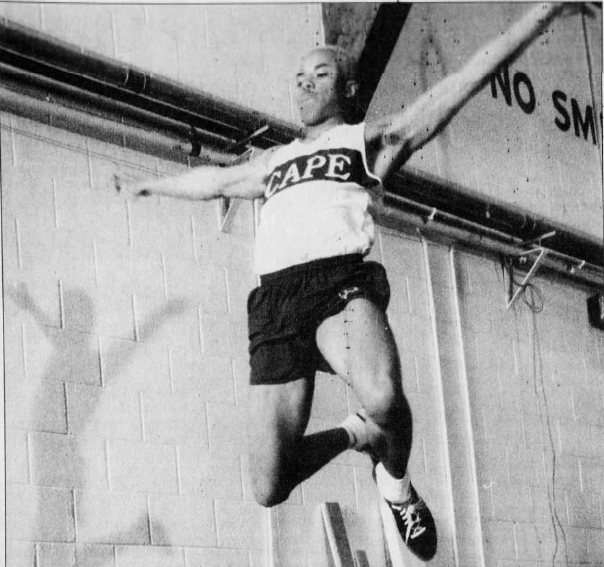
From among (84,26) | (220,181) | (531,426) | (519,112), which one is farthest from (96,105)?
(531,426)

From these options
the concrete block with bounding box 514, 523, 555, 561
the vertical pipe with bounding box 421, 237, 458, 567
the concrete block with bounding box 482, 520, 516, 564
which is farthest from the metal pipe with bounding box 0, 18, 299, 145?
the concrete block with bounding box 514, 523, 555, 561

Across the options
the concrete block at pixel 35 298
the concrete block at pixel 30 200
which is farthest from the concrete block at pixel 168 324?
the concrete block at pixel 30 200

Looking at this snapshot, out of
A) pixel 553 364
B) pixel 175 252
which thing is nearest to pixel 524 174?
pixel 553 364

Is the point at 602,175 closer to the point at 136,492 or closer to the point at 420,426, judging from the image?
the point at 420,426

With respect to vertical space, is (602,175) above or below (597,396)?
above

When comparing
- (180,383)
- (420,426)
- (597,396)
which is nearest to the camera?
(180,383)

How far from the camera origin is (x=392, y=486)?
3006mm

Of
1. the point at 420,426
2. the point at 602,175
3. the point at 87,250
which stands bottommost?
the point at 420,426

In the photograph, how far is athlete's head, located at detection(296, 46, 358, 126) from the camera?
9.99 ft

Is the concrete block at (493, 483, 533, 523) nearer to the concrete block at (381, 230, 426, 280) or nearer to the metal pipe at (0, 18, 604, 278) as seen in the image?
the concrete block at (381, 230, 426, 280)

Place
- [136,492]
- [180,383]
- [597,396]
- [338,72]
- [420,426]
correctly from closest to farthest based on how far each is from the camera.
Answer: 1. [136,492]
2. [180,383]
3. [338,72]
4. [420,426]
5. [597,396]

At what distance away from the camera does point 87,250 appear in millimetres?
2736

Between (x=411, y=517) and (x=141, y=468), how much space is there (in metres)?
0.91

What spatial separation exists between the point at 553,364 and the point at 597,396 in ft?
0.69
